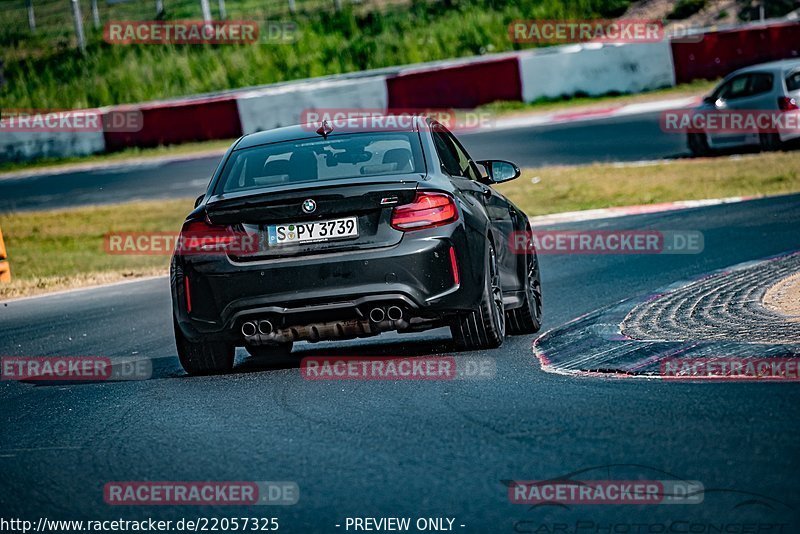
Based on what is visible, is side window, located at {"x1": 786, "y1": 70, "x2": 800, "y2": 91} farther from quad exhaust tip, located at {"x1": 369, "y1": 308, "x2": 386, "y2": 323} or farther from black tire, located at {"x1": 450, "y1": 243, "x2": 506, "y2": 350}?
quad exhaust tip, located at {"x1": 369, "y1": 308, "x2": 386, "y2": 323}

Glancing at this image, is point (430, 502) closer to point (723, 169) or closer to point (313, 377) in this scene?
point (313, 377)

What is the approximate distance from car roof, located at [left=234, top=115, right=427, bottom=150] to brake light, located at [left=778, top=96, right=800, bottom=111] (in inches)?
553

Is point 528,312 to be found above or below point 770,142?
above

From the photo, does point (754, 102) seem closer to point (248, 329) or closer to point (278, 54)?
point (248, 329)

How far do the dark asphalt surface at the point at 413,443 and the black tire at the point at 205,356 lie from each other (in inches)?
3.7

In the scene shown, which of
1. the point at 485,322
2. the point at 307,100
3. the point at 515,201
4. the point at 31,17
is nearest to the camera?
the point at 485,322

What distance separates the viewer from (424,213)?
781 centimetres

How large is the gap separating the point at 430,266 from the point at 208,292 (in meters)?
1.22

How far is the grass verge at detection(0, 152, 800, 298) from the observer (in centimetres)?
1830

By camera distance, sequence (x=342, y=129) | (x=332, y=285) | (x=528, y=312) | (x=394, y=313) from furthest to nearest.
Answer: (x=528, y=312) < (x=342, y=129) < (x=394, y=313) < (x=332, y=285)

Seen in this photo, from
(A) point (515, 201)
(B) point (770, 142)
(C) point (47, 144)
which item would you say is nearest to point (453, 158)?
(A) point (515, 201)

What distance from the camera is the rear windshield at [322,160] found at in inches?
326

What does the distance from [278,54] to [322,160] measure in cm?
3569

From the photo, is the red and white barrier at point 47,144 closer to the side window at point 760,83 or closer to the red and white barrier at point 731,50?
the red and white barrier at point 731,50
